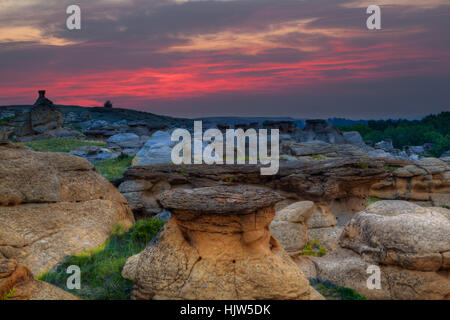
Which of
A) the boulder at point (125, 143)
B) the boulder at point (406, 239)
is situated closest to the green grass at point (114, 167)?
the boulder at point (125, 143)

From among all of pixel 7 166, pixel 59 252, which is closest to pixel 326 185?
pixel 59 252

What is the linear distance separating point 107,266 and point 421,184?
728 inches

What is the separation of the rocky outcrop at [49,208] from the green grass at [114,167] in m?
8.21

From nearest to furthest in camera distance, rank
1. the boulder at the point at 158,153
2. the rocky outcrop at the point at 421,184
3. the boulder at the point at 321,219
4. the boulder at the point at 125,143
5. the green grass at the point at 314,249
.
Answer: the green grass at the point at 314,249 < the boulder at the point at 321,219 < the boulder at the point at 158,153 < the rocky outcrop at the point at 421,184 < the boulder at the point at 125,143

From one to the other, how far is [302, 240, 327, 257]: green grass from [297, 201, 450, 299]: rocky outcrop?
1529 mm

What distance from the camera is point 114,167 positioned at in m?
24.6

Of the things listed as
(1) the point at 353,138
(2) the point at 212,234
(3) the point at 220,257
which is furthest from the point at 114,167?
(1) the point at 353,138

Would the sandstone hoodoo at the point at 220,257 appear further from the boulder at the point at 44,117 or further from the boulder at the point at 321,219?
the boulder at the point at 44,117

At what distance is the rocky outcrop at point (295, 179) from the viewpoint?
14961 mm

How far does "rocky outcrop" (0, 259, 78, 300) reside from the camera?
603 cm

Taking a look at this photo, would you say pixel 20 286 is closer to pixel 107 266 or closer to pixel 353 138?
pixel 107 266

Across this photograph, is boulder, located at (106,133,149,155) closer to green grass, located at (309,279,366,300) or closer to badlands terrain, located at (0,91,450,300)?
badlands terrain, located at (0,91,450,300)

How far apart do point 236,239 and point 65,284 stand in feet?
13.1

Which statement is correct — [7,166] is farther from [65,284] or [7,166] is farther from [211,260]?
[211,260]
